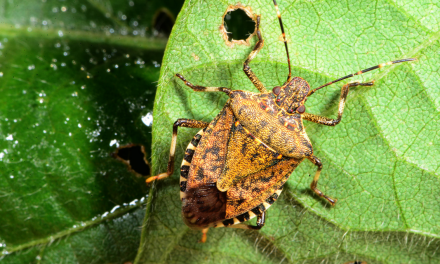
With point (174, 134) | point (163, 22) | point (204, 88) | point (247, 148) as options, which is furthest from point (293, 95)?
point (163, 22)

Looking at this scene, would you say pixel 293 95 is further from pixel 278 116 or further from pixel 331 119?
pixel 331 119

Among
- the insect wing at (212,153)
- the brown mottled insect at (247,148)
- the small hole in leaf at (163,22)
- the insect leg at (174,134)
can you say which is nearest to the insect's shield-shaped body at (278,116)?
the brown mottled insect at (247,148)

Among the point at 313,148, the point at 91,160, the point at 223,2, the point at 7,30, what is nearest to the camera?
the point at 223,2

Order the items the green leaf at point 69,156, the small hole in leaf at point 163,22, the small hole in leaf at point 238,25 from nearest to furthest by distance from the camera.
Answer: the green leaf at point 69,156 → the small hole in leaf at point 238,25 → the small hole in leaf at point 163,22

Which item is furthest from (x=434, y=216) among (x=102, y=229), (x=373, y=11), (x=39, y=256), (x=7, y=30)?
(x=7, y=30)

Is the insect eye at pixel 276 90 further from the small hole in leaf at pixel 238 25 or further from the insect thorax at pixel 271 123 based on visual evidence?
the small hole in leaf at pixel 238 25

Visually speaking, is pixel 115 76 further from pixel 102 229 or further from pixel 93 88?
pixel 102 229

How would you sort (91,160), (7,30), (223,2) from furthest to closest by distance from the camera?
(7,30)
(91,160)
(223,2)
